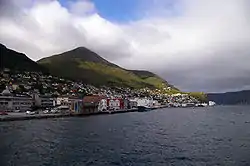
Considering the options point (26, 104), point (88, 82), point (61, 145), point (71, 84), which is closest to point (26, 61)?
point (71, 84)

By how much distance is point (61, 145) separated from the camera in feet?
95.9

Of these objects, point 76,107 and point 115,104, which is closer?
point 76,107

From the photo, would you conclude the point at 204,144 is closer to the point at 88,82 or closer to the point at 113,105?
the point at 113,105

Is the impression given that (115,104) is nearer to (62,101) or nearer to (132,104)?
(132,104)

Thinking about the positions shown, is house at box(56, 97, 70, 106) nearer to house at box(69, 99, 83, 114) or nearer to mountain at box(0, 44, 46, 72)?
house at box(69, 99, 83, 114)

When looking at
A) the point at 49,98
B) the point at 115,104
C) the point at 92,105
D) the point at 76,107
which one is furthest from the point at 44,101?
the point at 115,104

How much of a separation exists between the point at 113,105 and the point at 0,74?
4456cm

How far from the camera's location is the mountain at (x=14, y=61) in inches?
5896

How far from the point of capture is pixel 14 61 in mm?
157750

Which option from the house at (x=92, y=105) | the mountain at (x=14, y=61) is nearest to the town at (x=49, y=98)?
the house at (x=92, y=105)

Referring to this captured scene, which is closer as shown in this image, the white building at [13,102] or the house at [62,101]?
the white building at [13,102]

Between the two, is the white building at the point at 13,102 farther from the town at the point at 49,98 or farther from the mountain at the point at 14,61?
the mountain at the point at 14,61

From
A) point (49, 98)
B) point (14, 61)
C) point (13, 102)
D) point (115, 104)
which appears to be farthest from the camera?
point (14, 61)

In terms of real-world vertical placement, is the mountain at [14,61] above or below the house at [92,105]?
above
